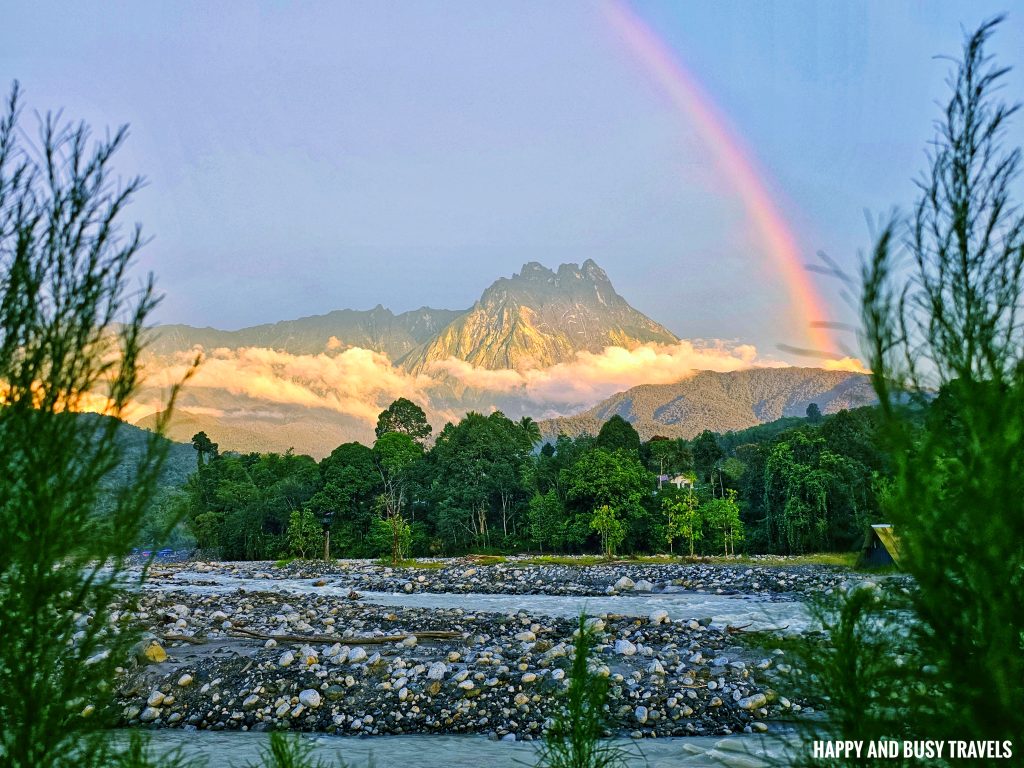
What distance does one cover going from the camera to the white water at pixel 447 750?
781 centimetres

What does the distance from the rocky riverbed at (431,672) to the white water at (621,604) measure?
96cm

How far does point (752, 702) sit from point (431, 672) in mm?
4487

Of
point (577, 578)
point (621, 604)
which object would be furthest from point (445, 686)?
point (577, 578)

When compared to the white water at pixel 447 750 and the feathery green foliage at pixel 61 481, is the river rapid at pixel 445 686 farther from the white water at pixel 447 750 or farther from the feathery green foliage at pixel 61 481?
the feathery green foliage at pixel 61 481

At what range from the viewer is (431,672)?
10672 millimetres

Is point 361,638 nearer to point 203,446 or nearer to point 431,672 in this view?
point 431,672

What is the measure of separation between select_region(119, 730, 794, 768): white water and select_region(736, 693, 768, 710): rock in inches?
30.6

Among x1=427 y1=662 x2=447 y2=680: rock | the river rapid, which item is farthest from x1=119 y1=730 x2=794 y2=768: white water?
x1=427 y1=662 x2=447 y2=680: rock

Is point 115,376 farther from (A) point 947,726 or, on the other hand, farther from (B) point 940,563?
(A) point 947,726

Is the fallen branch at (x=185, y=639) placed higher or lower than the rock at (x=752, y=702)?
lower

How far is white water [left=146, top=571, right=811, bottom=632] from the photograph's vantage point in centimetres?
1692

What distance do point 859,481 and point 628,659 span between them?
3033 centimetres

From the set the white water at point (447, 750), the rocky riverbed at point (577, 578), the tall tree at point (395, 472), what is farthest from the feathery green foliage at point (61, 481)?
the tall tree at point (395, 472)

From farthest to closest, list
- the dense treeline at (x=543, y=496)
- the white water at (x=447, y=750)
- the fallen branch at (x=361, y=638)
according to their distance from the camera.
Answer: the dense treeline at (x=543, y=496) → the fallen branch at (x=361, y=638) → the white water at (x=447, y=750)
